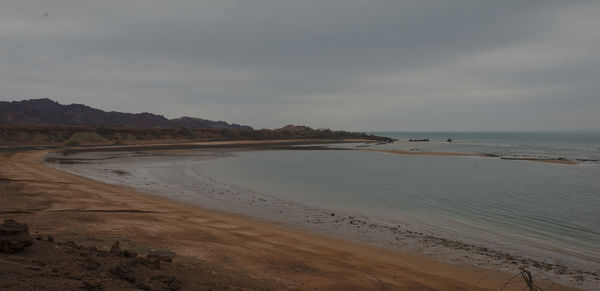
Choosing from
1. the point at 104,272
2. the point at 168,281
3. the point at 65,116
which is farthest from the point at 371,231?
the point at 65,116

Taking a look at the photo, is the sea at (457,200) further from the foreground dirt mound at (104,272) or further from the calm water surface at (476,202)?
the foreground dirt mound at (104,272)

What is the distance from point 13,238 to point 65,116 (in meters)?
159

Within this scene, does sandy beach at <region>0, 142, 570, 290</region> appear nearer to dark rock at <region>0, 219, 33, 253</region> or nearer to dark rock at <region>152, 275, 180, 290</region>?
dark rock at <region>152, 275, 180, 290</region>

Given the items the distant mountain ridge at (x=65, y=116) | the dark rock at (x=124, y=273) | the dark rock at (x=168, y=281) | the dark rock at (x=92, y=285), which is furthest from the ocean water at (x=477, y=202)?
the distant mountain ridge at (x=65, y=116)

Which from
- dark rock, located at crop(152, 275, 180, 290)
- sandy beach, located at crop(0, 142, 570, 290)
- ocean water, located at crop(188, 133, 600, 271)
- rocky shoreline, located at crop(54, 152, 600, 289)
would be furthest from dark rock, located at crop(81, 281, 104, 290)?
ocean water, located at crop(188, 133, 600, 271)

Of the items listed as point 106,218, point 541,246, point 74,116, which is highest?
point 74,116

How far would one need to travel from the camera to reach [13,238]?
5.26m

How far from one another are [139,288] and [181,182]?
16.2 m

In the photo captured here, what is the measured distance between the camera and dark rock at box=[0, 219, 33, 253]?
515 centimetres

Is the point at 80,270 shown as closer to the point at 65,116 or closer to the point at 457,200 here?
the point at 457,200

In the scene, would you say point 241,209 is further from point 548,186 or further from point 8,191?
point 548,186

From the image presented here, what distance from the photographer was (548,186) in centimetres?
2091

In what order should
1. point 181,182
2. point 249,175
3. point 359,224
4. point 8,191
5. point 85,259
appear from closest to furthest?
point 85,259, point 359,224, point 8,191, point 181,182, point 249,175

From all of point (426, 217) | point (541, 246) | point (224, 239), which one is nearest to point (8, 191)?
point (224, 239)
